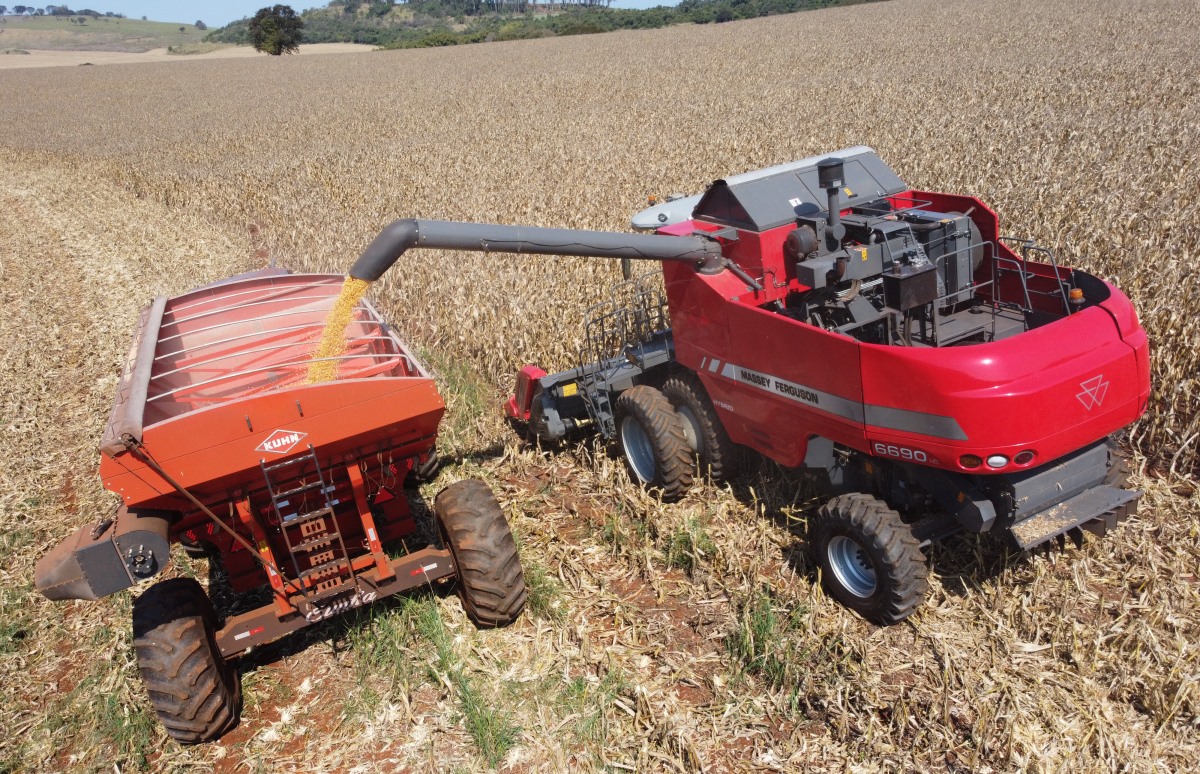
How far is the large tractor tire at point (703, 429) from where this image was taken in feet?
19.3

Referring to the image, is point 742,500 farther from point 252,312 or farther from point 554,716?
Result: point 252,312

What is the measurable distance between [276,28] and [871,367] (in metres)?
84.2

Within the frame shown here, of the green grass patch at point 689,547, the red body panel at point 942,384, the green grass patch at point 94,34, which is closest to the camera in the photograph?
the red body panel at point 942,384

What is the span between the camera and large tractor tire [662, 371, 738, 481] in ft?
19.3

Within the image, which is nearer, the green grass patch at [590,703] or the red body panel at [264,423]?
the red body panel at [264,423]

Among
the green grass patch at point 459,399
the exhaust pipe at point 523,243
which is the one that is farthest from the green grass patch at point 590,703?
the green grass patch at point 459,399

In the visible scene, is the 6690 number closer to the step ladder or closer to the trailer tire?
the step ladder

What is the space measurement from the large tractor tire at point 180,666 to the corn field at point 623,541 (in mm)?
258

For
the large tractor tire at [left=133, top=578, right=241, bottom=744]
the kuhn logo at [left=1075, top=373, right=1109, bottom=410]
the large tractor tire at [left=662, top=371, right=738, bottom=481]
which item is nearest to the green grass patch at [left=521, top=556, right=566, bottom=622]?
the large tractor tire at [left=662, top=371, right=738, bottom=481]

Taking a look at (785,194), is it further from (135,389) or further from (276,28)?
(276,28)

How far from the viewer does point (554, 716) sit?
429 centimetres

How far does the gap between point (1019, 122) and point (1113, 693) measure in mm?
12156

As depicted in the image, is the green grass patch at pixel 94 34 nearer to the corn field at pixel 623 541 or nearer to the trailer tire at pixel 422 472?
the corn field at pixel 623 541

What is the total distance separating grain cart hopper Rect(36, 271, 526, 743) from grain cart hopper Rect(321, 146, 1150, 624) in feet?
3.02
